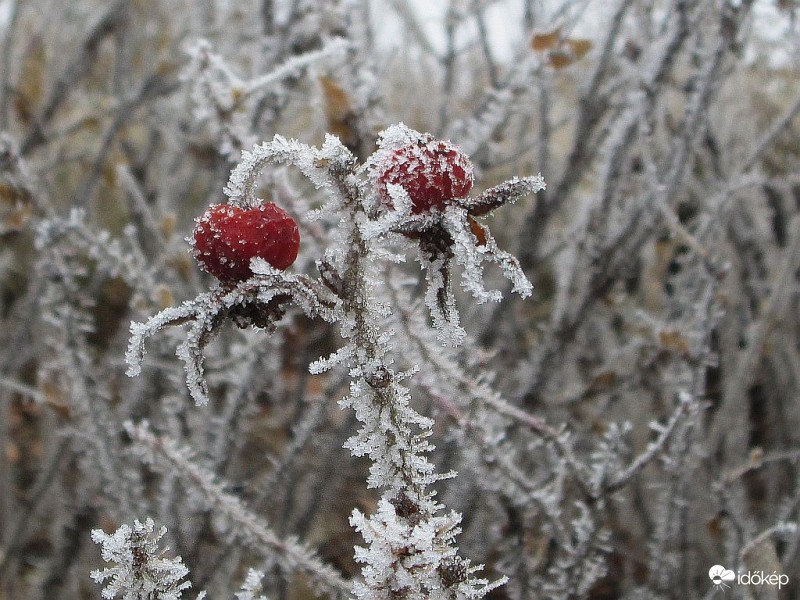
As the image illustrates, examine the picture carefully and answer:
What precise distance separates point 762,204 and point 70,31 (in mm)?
2462

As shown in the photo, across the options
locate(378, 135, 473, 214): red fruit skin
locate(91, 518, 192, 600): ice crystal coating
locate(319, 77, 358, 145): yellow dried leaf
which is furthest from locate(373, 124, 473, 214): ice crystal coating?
locate(319, 77, 358, 145): yellow dried leaf

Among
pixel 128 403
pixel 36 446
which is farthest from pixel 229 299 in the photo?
pixel 36 446

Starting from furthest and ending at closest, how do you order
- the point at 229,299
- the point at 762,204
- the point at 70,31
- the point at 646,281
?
the point at 70,31, the point at 646,281, the point at 762,204, the point at 229,299

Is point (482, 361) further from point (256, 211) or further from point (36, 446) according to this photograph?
point (36, 446)

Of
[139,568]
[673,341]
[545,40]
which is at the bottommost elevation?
[139,568]

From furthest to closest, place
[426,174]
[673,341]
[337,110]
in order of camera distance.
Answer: [673,341] < [337,110] < [426,174]

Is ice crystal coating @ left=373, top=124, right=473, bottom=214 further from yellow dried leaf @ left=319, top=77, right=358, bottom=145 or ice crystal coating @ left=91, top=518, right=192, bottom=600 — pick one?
yellow dried leaf @ left=319, top=77, right=358, bottom=145

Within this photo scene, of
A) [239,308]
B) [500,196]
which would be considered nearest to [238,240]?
[239,308]

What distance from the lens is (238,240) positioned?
1.74ft

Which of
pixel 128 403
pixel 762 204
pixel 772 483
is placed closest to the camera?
pixel 128 403

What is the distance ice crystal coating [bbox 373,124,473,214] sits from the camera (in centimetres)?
52

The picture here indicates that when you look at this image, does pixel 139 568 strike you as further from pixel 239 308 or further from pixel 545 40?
pixel 545 40

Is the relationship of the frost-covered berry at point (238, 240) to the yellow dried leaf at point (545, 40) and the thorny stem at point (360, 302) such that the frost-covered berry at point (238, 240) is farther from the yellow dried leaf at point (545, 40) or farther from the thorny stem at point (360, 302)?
the yellow dried leaf at point (545, 40)

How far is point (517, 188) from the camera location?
54cm
